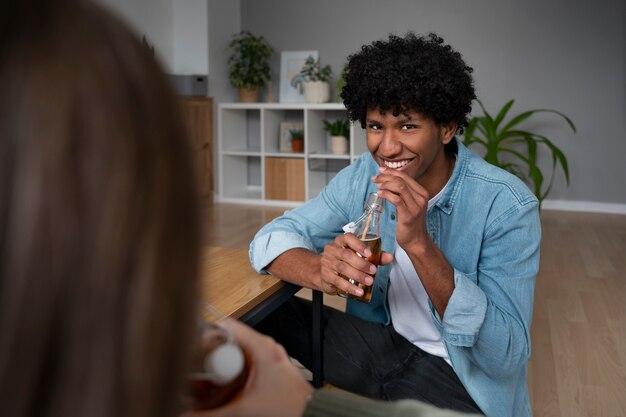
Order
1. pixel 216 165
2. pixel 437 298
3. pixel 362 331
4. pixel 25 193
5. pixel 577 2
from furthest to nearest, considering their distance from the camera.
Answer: pixel 216 165
pixel 577 2
pixel 362 331
pixel 437 298
pixel 25 193

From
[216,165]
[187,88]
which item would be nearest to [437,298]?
[187,88]

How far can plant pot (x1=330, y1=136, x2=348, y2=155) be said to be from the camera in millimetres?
5641

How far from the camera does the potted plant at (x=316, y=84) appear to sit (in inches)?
226

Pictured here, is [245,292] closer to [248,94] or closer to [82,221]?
[82,221]

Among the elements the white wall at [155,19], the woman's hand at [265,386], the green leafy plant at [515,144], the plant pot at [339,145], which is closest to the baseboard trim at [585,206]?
the green leafy plant at [515,144]

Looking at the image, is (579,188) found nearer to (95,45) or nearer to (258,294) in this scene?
(258,294)

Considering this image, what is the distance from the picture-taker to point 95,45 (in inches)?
13.8

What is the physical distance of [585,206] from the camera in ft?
18.5

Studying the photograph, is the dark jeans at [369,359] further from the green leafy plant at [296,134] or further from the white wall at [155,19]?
the green leafy plant at [296,134]

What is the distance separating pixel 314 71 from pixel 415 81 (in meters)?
4.54

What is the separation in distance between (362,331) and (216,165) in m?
4.67

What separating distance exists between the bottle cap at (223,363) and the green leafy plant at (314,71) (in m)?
5.32

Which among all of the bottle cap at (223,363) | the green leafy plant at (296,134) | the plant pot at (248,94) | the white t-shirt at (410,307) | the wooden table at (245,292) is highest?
the plant pot at (248,94)

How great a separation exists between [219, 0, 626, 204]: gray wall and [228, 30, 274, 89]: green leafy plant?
17 cm
